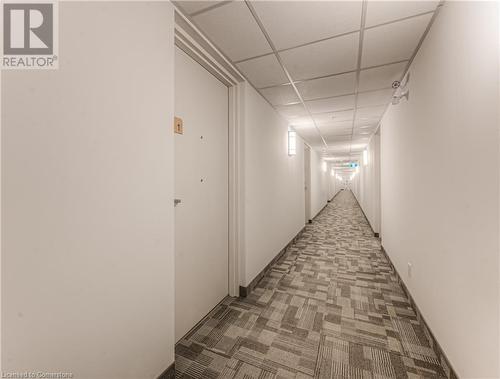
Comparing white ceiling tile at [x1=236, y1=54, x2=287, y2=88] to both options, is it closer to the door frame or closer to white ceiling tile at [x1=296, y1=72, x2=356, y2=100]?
the door frame

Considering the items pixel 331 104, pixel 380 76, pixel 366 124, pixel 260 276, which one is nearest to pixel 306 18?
pixel 380 76

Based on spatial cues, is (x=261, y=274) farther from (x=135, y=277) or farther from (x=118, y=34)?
(x=118, y=34)

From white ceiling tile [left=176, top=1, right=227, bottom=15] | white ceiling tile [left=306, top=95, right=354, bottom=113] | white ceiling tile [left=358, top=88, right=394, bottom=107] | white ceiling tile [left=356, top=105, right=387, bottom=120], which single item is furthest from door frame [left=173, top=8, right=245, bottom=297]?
white ceiling tile [left=356, top=105, right=387, bottom=120]

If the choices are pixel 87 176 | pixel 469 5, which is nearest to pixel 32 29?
pixel 87 176

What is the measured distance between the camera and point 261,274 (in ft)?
10.3

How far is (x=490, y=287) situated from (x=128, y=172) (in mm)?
2061

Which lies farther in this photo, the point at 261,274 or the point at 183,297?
the point at 261,274

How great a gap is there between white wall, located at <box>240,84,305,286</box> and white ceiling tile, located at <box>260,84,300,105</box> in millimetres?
123

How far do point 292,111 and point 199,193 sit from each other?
→ 2.66 m

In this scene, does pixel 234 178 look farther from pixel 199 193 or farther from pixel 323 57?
pixel 323 57

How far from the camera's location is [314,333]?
79.0 inches

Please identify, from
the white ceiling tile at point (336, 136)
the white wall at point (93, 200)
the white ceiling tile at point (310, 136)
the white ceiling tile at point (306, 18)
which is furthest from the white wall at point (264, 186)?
the white ceiling tile at point (336, 136)

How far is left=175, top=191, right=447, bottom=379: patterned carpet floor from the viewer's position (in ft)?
5.32

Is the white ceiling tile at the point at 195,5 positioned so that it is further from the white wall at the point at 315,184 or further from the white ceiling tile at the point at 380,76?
the white wall at the point at 315,184
